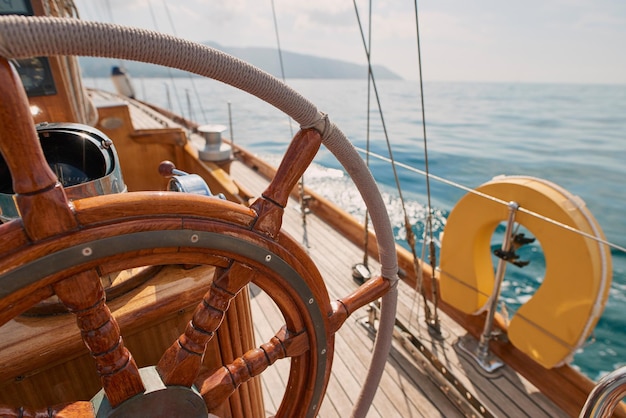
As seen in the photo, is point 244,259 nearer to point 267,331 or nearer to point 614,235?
point 267,331

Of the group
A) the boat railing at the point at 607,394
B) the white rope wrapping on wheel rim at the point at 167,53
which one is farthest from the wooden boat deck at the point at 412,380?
the white rope wrapping on wheel rim at the point at 167,53

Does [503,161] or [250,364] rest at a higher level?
[250,364]

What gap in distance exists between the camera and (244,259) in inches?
22.4

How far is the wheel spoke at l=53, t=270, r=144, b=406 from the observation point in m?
0.47

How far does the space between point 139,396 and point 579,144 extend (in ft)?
49.0

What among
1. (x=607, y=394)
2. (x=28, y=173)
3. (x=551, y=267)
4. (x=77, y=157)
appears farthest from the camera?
(x=551, y=267)

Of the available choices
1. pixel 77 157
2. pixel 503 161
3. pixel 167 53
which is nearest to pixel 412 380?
pixel 77 157

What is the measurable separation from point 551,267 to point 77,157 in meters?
1.95

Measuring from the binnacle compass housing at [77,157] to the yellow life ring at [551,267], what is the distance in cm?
153

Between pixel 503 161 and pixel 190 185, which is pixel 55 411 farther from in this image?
pixel 503 161

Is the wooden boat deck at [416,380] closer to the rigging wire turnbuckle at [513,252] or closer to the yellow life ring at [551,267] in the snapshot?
the yellow life ring at [551,267]

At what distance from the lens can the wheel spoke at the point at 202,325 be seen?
1.93 feet

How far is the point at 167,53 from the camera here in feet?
1.48

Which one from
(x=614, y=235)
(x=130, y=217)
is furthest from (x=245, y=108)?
(x=130, y=217)
